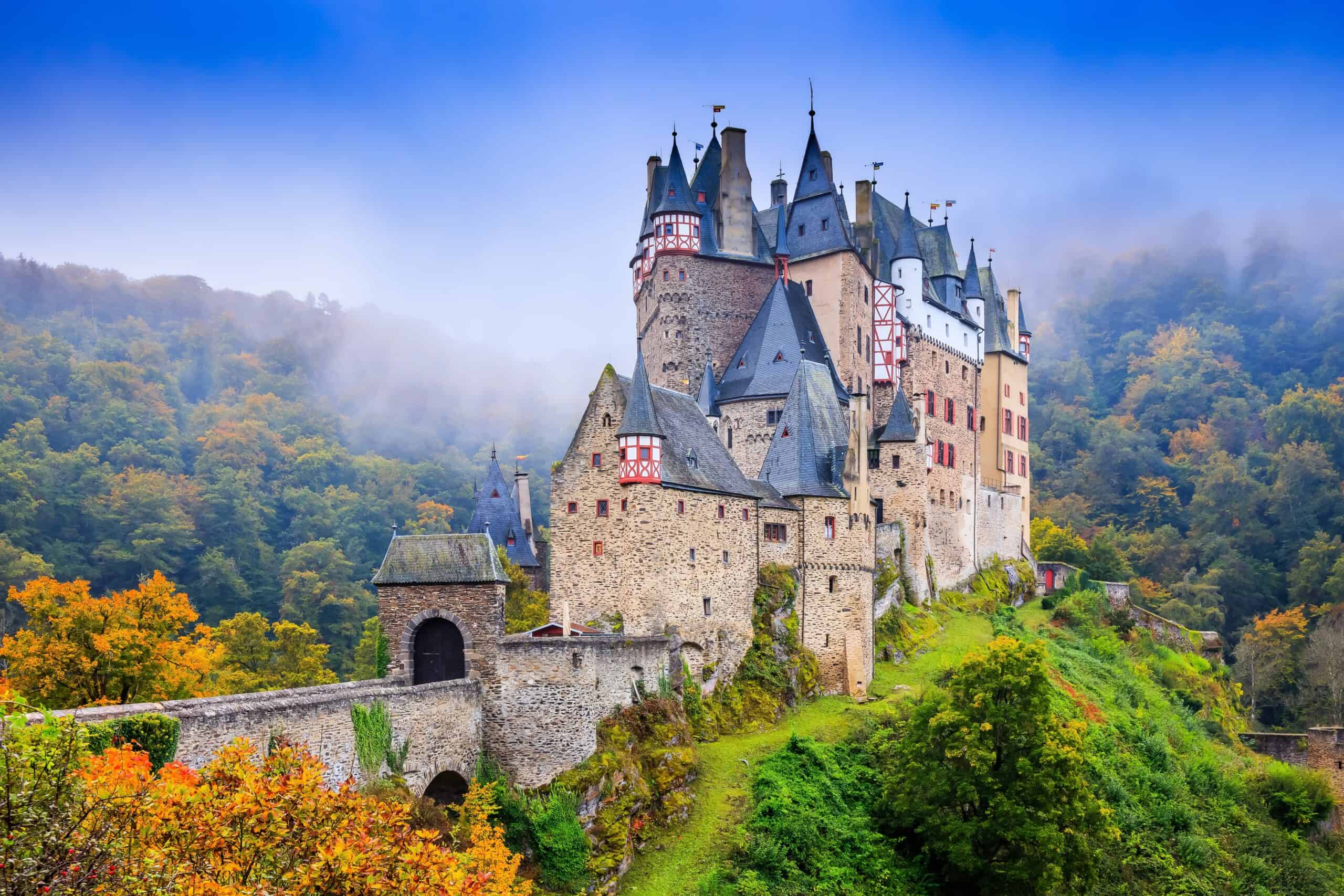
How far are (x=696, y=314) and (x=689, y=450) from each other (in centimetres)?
1371

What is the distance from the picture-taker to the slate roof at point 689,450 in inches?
1415

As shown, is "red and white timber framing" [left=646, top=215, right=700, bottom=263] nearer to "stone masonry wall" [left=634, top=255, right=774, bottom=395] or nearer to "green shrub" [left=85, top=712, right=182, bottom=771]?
"stone masonry wall" [left=634, top=255, right=774, bottom=395]

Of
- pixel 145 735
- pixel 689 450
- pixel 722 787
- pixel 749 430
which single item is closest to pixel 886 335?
pixel 749 430

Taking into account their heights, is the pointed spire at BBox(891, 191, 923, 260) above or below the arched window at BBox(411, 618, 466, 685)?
above

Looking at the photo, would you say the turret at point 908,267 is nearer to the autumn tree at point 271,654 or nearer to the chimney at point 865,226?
the chimney at point 865,226

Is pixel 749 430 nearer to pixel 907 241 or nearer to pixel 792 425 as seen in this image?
pixel 792 425

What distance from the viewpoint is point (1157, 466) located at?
353 feet

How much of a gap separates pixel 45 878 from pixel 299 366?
122m

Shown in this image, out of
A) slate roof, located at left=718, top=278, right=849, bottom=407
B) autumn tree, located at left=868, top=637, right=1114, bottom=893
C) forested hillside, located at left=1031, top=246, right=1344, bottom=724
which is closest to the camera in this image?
autumn tree, located at left=868, top=637, right=1114, bottom=893

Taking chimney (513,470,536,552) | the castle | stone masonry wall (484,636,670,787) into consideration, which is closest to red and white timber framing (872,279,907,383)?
the castle

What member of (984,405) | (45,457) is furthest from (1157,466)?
(45,457)

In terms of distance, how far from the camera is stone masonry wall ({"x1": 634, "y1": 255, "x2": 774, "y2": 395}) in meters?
49.7

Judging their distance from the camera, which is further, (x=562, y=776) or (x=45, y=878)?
(x=562, y=776)

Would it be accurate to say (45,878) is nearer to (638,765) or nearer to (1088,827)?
(638,765)
